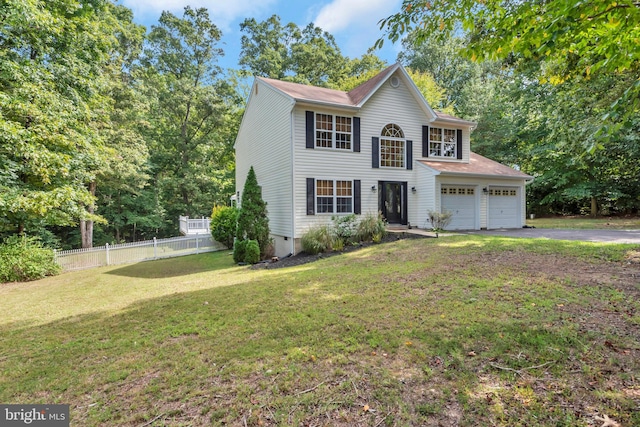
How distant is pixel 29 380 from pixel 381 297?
460 centimetres

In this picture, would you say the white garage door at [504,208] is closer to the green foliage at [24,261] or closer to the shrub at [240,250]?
the shrub at [240,250]

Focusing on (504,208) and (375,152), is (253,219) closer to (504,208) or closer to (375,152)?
(375,152)

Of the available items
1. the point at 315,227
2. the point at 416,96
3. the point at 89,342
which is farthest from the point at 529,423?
the point at 416,96

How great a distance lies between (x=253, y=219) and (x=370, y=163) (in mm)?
5407

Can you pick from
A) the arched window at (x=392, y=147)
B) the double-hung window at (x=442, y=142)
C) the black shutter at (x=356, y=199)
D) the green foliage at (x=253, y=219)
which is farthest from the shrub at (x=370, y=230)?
the double-hung window at (x=442, y=142)

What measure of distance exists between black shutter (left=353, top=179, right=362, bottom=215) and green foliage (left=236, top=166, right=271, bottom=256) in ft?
12.3

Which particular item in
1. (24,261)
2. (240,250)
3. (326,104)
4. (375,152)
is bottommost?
(24,261)

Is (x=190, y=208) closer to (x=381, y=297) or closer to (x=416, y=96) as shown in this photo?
(x=416, y=96)

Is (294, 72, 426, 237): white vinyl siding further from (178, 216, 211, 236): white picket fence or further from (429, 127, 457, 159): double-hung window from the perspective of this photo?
(178, 216, 211, 236): white picket fence

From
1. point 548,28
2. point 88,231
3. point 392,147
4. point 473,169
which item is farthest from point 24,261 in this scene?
point 473,169

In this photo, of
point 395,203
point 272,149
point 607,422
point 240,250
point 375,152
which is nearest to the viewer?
point 607,422

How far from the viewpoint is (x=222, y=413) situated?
8.05 feet
